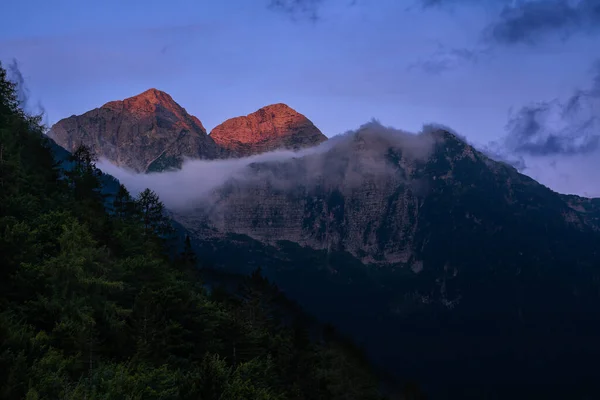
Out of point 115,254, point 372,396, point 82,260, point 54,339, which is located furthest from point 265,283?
point 54,339

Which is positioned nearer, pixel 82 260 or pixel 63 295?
pixel 63 295

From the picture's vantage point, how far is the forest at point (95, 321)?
111 ft

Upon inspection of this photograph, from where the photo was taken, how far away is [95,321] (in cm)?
4309

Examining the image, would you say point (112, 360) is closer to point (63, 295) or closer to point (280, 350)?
point (63, 295)

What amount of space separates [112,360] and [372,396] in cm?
5893

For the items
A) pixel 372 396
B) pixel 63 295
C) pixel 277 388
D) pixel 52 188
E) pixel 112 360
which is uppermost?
pixel 52 188

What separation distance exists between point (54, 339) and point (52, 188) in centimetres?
3897

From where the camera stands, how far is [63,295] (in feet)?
143

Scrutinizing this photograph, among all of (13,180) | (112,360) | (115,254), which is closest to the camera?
(112,360)

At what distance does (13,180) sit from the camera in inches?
2224

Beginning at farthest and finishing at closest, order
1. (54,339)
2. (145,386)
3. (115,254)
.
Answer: (115,254), (54,339), (145,386)

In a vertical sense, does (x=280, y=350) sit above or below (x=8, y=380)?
below

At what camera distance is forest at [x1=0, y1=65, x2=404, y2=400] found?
111ft

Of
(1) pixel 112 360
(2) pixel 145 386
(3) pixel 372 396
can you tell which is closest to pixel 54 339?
(1) pixel 112 360
